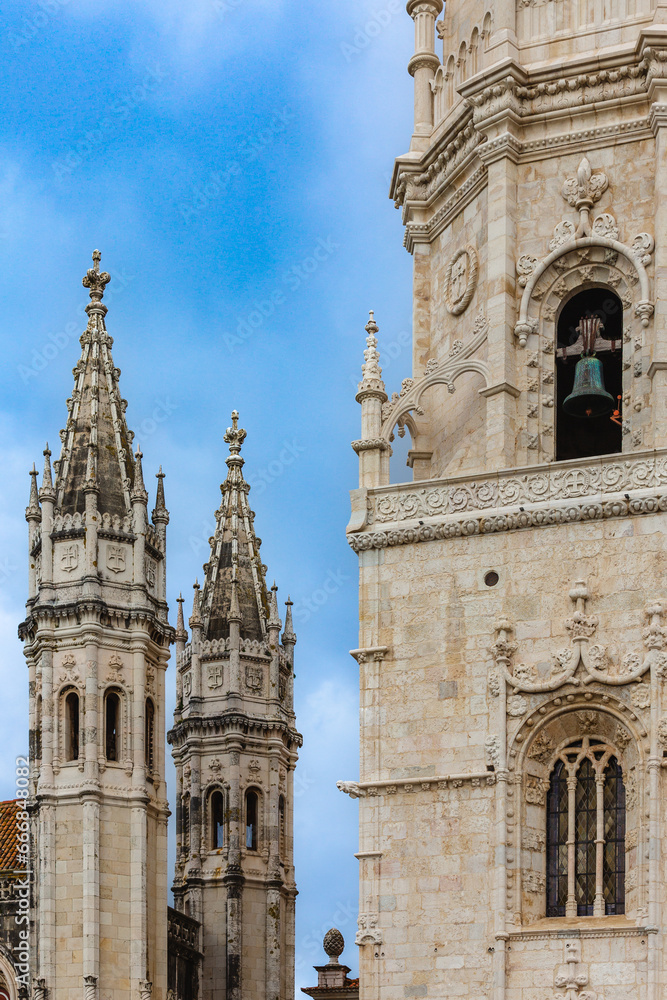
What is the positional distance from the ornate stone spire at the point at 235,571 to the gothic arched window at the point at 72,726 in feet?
24.4

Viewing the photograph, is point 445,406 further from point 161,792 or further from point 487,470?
point 161,792

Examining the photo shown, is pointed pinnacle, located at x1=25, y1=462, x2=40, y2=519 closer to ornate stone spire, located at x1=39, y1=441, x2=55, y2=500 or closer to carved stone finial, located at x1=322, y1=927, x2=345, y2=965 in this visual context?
ornate stone spire, located at x1=39, y1=441, x2=55, y2=500

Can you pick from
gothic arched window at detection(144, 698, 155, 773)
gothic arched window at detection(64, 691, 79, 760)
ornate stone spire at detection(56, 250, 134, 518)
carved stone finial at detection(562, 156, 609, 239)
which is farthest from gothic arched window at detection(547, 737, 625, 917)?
ornate stone spire at detection(56, 250, 134, 518)

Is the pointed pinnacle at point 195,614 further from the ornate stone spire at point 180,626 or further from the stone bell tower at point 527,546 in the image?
the stone bell tower at point 527,546

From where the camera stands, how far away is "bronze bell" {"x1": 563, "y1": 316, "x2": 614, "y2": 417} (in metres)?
37.2

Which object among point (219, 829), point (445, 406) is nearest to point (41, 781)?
point (219, 829)

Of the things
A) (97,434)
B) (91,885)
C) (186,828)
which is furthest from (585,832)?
(186,828)

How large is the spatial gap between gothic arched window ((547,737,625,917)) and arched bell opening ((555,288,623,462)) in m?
5.09

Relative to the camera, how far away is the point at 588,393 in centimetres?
3709

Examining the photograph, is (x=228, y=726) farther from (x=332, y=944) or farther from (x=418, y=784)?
(x=418, y=784)

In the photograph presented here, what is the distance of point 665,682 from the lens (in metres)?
34.4

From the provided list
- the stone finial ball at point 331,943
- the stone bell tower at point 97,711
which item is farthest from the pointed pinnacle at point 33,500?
the stone finial ball at point 331,943

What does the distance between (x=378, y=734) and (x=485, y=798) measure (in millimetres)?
1948

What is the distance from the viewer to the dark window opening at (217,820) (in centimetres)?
5338
